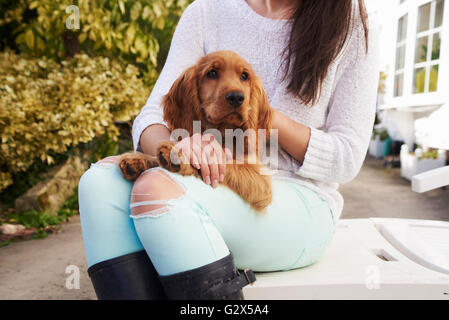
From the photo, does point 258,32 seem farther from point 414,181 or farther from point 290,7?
point 414,181

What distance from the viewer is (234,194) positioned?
773mm

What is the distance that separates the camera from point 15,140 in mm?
2418

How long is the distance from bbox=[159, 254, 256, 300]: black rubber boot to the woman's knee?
5.1 inches

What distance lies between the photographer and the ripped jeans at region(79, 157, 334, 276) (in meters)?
0.68

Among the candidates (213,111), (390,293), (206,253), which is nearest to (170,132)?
(213,111)

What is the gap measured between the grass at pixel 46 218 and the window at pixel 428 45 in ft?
5.81

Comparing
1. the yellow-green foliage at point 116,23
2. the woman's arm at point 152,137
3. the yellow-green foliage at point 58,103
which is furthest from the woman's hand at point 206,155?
the yellow-green foliage at point 58,103

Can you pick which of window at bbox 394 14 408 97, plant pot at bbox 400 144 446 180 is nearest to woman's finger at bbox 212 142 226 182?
window at bbox 394 14 408 97

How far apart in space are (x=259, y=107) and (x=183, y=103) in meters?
0.16

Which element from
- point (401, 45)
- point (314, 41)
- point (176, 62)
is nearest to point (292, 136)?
point (314, 41)

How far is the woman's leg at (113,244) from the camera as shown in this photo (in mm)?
724

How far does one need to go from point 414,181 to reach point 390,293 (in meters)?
0.29

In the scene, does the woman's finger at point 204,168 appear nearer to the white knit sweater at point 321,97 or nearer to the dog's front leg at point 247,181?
the dog's front leg at point 247,181

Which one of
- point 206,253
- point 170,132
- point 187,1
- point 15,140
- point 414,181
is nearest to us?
point 206,253
